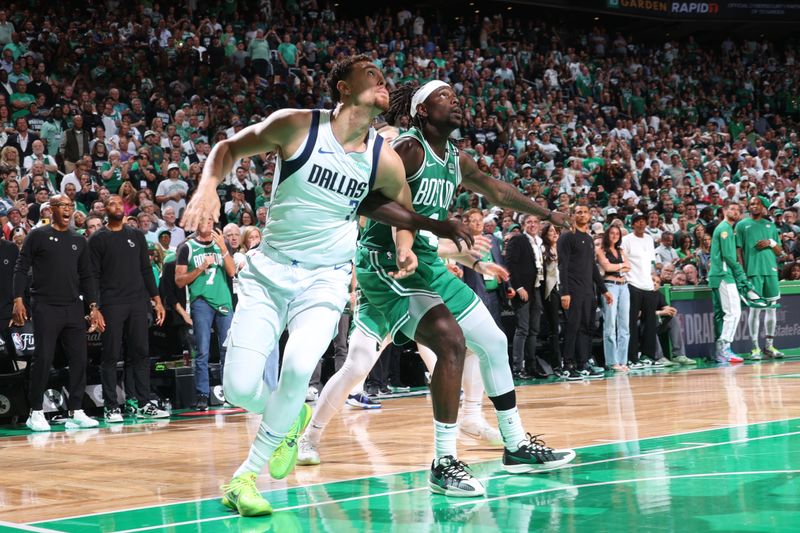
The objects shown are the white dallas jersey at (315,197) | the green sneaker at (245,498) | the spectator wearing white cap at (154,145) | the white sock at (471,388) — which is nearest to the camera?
the green sneaker at (245,498)

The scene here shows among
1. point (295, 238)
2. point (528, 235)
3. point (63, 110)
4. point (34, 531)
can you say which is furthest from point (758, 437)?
point (63, 110)

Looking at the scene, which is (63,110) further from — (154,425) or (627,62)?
(627,62)

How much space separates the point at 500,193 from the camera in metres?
6.22

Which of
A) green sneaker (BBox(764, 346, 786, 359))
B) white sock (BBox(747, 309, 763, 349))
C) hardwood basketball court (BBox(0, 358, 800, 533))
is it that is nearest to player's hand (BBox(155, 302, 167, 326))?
hardwood basketball court (BBox(0, 358, 800, 533))

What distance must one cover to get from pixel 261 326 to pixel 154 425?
5.13m

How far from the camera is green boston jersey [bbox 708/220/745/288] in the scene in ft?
51.0

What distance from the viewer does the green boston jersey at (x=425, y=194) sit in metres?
5.76

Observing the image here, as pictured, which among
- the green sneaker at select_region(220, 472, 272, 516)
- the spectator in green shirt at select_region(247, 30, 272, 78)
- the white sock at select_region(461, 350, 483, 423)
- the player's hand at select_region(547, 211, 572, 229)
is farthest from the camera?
the spectator in green shirt at select_region(247, 30, 272, 78)

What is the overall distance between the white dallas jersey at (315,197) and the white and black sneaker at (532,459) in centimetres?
159

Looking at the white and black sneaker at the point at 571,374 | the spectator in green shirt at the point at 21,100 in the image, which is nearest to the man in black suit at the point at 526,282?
the white and black sneaker at the point at 571,374

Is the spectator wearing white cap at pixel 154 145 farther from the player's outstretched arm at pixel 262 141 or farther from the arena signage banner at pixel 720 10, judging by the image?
the arena signage banner at pixel 720 10

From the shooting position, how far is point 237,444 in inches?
306

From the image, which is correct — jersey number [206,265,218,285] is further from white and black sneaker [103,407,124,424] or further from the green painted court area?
the green painted court area

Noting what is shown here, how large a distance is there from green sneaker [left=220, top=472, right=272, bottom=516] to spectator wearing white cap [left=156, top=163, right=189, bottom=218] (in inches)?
390
